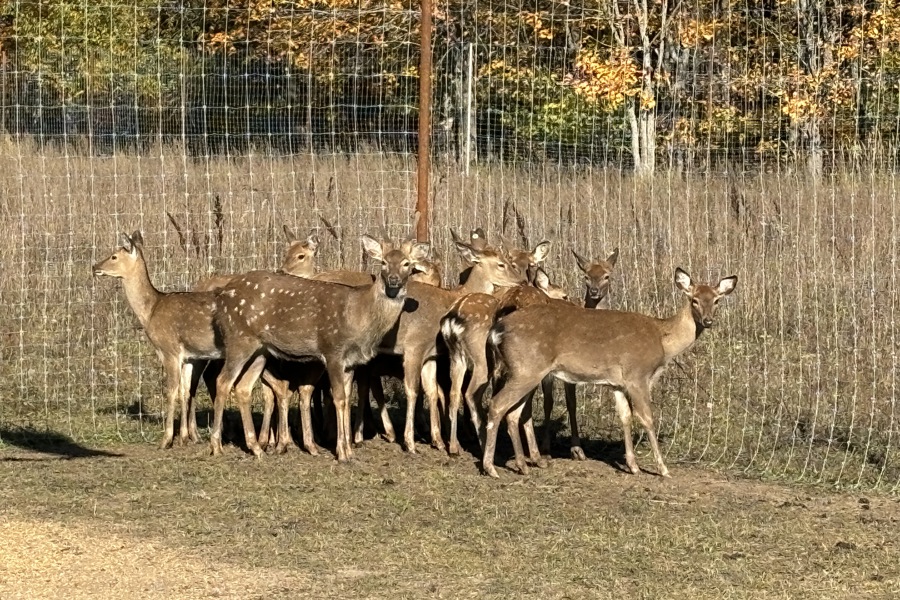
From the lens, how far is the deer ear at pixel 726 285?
36.0 ft

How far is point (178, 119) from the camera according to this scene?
13.9 metres

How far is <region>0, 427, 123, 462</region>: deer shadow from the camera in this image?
1138 cm

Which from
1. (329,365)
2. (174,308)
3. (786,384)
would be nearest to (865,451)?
(786,384)

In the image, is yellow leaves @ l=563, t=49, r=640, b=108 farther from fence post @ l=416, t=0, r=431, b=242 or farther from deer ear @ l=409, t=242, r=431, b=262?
deer ear @ l=409, t=242, r=431, b=262

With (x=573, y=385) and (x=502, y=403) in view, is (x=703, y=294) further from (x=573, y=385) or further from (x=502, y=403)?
(x=502, y=403)

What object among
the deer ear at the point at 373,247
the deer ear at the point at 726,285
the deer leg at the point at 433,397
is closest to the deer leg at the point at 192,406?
the deer ear at the point at 373,247

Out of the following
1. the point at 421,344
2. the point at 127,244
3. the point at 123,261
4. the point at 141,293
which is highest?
the point at 127,244

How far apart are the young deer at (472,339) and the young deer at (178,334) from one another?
5.77 feet

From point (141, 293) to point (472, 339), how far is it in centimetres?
265

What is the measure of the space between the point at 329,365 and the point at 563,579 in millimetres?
3730

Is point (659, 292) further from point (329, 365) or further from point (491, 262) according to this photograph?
point (329, 365)

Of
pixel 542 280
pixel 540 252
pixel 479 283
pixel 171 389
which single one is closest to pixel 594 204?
pixel 540 252

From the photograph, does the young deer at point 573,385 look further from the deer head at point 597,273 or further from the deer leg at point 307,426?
the deer leg at point 307,426

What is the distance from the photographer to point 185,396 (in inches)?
458
